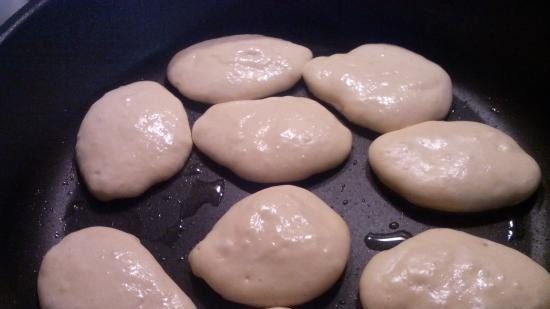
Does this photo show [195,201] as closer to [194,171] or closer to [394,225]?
[194,171]

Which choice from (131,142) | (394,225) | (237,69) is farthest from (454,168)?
(131,142)

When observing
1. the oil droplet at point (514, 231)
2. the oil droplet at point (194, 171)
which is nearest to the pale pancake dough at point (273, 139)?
the oil droplet at point (194, 171)

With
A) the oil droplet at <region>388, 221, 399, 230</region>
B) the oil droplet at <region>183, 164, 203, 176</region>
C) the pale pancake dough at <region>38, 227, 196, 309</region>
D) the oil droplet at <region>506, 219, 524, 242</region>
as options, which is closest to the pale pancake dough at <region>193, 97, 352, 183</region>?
the oil droplet at <region>183, 164, 203, 176</region>

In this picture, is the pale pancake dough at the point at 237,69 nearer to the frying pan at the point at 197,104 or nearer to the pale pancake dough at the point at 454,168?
the frying pan at the point at 197,104

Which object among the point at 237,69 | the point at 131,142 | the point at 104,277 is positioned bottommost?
the point at 104,277

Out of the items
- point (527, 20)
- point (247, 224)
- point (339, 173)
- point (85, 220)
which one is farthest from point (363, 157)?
point (85, 220)

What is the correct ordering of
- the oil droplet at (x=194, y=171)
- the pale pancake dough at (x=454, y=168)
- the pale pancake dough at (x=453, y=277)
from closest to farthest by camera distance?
the pale pancake dough at (x=453, y=277), the pale pancake dough at (x=454, y=168), the oil droplet at (x=194, y=171)
